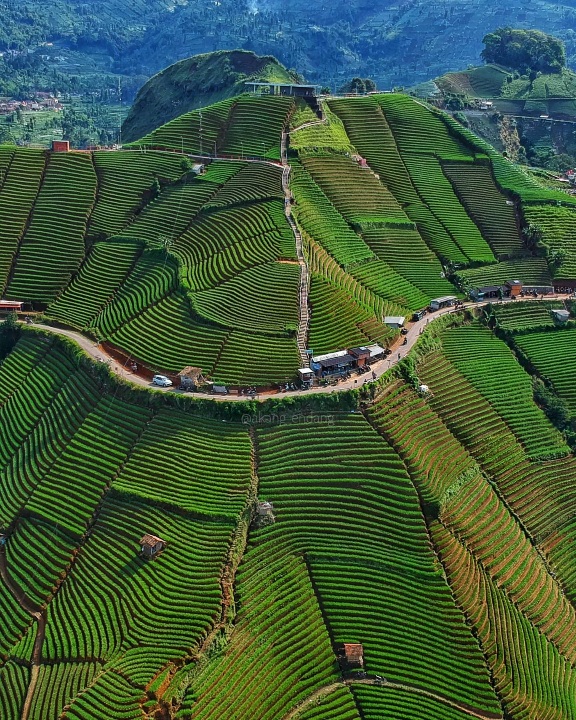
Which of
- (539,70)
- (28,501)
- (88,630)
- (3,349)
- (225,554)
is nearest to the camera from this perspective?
(88,630)

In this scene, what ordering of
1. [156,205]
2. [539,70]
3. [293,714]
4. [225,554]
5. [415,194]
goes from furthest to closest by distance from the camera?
1. [539,70]
2. [415,194]
3. [156,205]
4. [225,554]
5. [293,714]

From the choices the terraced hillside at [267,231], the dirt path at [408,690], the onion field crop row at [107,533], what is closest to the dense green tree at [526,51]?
the terraced hillside at [267,231]

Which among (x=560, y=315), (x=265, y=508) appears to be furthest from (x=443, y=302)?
(x=265, y=508)

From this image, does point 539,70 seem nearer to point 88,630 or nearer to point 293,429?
point 293,429

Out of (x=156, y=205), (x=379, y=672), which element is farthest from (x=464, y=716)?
(x=156, y=205)

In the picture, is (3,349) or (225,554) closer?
(225,554)

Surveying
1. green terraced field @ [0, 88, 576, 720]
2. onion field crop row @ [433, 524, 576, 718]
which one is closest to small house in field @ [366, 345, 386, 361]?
green terraced field @ [0, 88, 576, 720]

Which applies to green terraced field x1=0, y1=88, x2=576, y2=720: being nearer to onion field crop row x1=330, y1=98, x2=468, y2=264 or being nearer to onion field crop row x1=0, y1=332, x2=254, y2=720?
onion field crop row x1=0, y1=332, x2=254, y2=720
